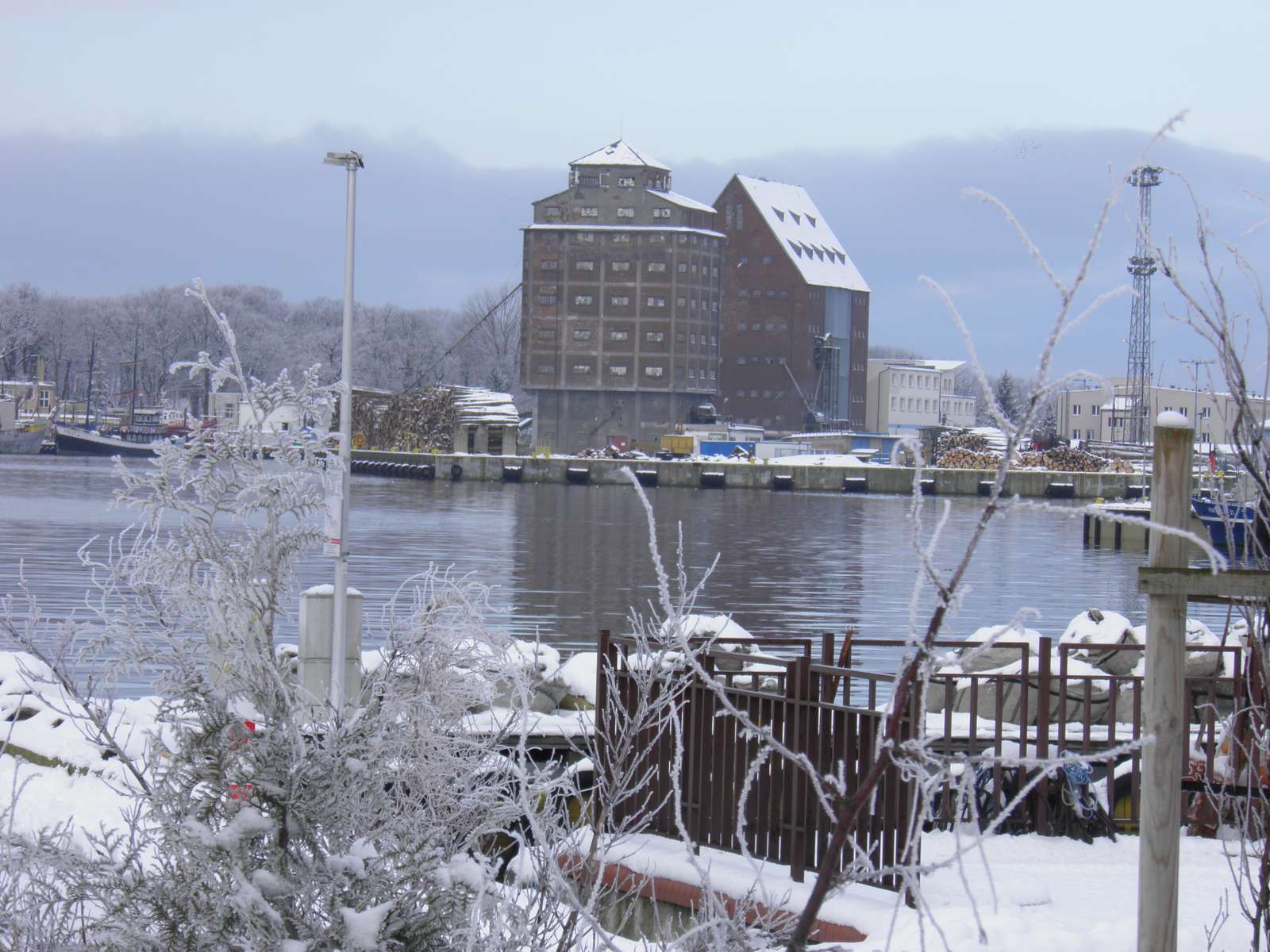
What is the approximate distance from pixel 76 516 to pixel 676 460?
4572 cm

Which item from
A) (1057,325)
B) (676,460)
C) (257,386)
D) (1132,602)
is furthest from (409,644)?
(676,460)

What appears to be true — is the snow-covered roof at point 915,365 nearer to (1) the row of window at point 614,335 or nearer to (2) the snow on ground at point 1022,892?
(1) the row of window at point 614,335

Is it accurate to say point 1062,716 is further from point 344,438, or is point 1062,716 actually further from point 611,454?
point 611,454

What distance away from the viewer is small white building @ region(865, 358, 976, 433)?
4830 inches

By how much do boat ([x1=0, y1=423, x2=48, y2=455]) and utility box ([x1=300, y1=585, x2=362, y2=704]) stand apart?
4968 inches

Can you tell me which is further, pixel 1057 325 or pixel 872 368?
pixel 872 368

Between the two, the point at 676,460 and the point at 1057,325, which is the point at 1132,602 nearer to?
the point at 1057,325

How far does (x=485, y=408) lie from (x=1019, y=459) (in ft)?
121

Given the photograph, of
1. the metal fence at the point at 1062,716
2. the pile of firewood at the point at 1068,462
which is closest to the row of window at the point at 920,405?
the pile of firewood at the point at 1068,462

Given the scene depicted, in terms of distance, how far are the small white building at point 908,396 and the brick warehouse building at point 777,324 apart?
1021 centimetres

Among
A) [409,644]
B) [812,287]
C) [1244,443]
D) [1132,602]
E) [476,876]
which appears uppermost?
[812,287]

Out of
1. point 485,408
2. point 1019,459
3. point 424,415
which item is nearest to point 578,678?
point 1019,459

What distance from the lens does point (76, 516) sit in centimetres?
5547

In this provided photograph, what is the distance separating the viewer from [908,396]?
125688 millimetres
